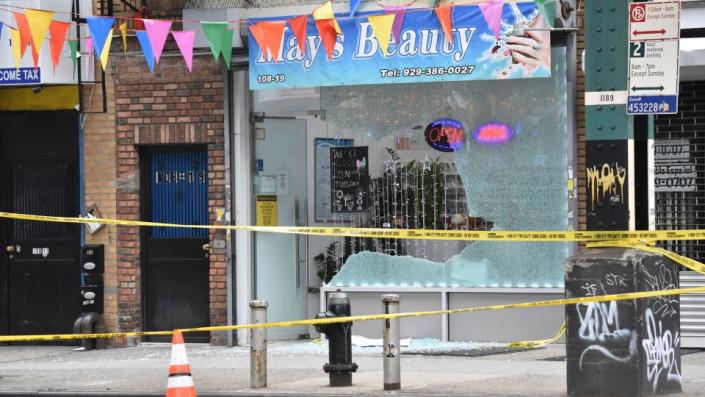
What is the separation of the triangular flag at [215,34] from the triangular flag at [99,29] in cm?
101

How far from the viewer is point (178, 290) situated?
15.0m

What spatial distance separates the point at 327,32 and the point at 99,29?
2421 millimetres

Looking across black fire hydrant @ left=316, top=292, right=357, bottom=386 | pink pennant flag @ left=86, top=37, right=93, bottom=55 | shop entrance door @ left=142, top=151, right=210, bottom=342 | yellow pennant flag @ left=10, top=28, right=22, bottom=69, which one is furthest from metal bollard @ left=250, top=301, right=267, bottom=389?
pink pennant flag @ left=86, top=37, right=93, bottom=55

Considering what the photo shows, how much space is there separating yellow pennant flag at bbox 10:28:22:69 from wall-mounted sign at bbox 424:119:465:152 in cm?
459

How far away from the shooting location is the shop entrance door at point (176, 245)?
584 inches

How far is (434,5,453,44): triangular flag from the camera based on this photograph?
42.9ft

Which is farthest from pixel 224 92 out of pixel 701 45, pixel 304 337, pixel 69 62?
pixel 701 45

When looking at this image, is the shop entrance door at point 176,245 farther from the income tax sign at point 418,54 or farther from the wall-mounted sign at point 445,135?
the wall-mounted sign at point 445,135

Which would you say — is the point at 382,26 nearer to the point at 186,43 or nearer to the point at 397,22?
the point at 397,22

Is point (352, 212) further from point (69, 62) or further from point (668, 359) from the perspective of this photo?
point (668, 359)

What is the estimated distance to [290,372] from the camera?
39.2 feet

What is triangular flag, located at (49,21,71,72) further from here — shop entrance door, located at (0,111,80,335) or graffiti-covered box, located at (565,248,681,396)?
graffiti-covered box, located at (565,248,681,396)

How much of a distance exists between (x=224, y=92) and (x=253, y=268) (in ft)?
6.87

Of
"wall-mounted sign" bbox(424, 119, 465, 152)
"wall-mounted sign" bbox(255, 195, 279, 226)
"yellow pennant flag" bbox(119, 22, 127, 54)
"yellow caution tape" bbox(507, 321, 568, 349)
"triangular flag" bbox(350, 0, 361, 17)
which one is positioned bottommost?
"yellow caution tape" bbox(507, 321, 568, 349)
